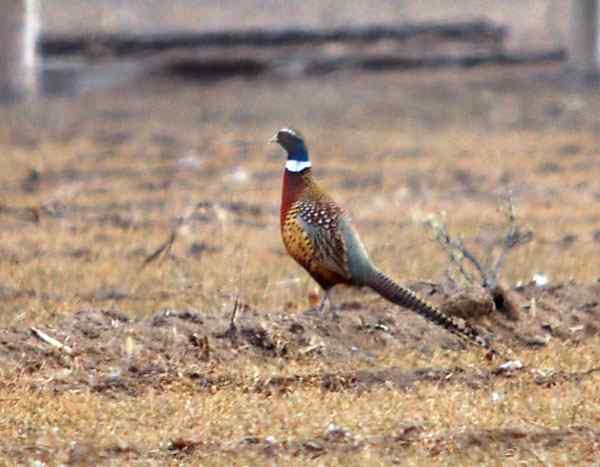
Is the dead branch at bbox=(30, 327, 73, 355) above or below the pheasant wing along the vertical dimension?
below

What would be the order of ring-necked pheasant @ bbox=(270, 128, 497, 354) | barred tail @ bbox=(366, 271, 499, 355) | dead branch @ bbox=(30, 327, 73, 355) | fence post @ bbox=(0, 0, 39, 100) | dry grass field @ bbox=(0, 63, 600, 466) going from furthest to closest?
fence post @ bbox=(0, 0, 39, 100), ring-necked pheasant @ bbox=(270, 128, 497, 354), barred tail @ bbox=(366, 271, 499, 355), dead branch @ bbox=(30, 327, 73, 355), dry grass field @ bbox=(0, 63, 600, 466)

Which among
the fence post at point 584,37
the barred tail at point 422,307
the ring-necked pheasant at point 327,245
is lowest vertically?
the barred tail at point 422,307

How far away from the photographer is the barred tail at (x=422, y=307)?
8.16 m

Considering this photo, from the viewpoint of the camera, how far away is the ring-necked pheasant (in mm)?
8305

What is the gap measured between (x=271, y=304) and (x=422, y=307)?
1.66 m

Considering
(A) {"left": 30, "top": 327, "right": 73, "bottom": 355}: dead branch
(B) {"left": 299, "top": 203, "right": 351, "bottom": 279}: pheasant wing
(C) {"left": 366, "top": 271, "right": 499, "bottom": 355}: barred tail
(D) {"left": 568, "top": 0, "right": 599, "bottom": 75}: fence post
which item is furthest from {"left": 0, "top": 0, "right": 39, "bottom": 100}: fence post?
(C) {"left": 366, "top": 271, "right": 499, "bottom": 355}: barred tail

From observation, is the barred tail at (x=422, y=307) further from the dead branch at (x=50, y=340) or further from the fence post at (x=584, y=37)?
the fence post at (x=584, y=37)

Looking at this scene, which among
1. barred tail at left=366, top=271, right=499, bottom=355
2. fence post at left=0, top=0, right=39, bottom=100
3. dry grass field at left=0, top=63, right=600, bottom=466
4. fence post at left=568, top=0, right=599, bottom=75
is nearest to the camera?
dry grass field at left=0, top=63, right=600, bottom=466

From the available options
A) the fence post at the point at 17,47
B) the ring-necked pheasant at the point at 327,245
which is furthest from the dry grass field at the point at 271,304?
the fence post at the point at 17,47

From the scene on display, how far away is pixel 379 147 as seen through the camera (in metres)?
18.5

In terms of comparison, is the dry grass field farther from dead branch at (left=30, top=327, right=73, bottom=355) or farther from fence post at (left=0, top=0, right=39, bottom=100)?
fence post at (left=0, top=0, right=39, bottom=100)

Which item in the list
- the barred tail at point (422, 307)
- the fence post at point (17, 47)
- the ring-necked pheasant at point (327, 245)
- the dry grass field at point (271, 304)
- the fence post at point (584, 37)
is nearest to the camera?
the dry grass field at point (271, 304)

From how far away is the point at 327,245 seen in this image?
839cm

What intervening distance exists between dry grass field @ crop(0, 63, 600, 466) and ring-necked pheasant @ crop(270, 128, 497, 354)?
244 mm
